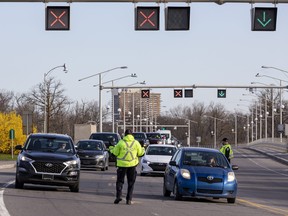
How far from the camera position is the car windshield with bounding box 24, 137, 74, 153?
23469 mm

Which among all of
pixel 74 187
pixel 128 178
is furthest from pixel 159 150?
pixel 128 178

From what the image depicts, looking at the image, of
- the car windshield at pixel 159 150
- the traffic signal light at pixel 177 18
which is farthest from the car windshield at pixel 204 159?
the car windshield at pixel 159 150

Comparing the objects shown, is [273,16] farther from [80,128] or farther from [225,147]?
[80,128]

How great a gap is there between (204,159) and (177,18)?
184 inches

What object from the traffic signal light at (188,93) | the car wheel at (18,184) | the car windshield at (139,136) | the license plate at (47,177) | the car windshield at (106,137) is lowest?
the car wheel at (18,184)

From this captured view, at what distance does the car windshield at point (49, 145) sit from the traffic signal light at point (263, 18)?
684 centimetres

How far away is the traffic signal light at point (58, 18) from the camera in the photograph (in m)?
23.4

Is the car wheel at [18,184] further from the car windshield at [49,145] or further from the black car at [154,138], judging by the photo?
the black car at [154,138]

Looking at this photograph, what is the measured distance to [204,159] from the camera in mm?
21859

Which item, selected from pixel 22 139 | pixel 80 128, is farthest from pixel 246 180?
pixel 22 139

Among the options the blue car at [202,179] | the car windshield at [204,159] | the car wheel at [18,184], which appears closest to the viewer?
the blue car at [202,179]

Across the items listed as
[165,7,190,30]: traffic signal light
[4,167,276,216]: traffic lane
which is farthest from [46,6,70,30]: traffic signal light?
[4,167,276,216]: traffic lane

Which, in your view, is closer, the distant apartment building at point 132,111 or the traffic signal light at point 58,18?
the traffic signal light at point 58,18

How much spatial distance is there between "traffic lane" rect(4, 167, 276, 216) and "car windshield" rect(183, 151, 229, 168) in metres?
1.07
